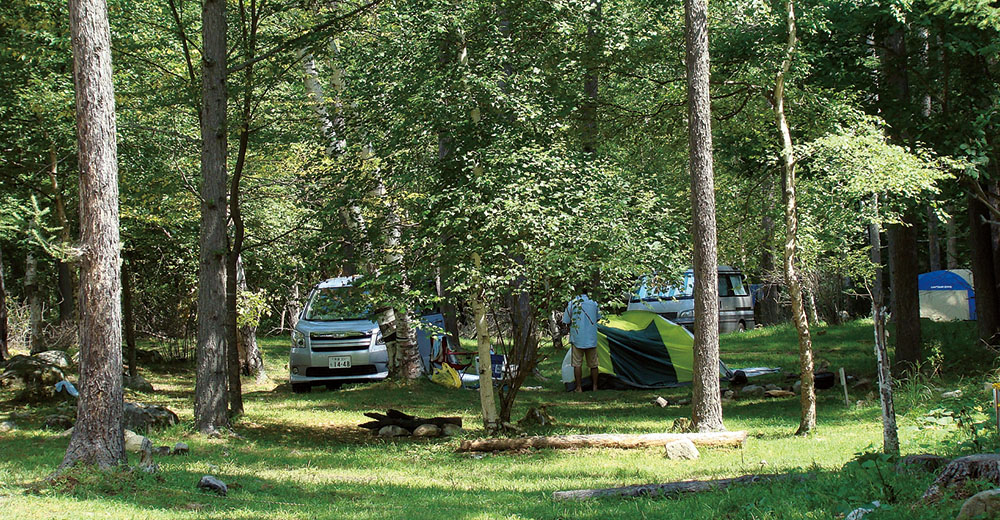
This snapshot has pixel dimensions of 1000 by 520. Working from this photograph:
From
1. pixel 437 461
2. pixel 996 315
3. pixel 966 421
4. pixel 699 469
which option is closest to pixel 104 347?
pixel 437 461

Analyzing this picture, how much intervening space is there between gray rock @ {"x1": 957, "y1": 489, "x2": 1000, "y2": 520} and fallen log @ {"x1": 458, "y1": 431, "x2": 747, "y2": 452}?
4.93m

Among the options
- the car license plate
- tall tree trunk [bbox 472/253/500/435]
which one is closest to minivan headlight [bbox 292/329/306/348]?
the car license plate

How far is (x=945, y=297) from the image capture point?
2359 cm

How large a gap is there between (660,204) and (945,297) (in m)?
15.8

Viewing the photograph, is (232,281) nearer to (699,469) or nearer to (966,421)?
(699,469)

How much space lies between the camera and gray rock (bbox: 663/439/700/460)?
355 inches

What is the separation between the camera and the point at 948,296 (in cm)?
2352

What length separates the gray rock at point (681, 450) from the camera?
9.01 meters

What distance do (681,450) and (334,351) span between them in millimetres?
8068

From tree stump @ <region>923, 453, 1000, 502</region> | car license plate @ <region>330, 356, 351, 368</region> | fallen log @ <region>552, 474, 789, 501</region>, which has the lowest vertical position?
fallen log @ <region>552, 474, 789, 501</region>

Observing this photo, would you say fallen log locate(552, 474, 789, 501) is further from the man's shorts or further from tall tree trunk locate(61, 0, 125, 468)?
the man's shorts

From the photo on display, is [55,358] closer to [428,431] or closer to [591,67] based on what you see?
[428,431]

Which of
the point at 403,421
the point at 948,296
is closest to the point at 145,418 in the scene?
the point at 403,421

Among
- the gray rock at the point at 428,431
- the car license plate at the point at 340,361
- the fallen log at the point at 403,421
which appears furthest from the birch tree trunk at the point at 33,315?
the gray rock at the point at 428,431
